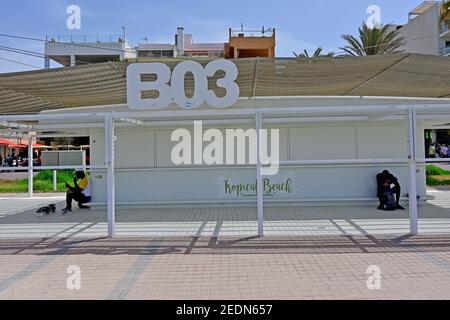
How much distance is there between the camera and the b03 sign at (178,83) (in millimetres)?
8344

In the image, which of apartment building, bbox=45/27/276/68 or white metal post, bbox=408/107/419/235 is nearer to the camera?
white metal post, bbox=408/107/419/235

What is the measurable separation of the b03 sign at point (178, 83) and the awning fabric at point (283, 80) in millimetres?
188

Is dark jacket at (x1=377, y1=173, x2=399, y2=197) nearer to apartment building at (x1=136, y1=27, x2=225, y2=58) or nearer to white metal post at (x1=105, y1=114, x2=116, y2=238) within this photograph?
white metal post at (x1=105, y1=114, x2=116, y2=238)

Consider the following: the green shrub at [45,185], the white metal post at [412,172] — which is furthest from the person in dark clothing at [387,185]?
the green shrub at [45,185]

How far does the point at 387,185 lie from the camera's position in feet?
36.7

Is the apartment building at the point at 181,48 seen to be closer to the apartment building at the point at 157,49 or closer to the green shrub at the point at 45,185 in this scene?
the apartment building at the point at 157,49

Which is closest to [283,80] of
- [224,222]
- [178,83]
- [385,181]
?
[178,83]

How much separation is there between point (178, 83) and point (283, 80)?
103 inches

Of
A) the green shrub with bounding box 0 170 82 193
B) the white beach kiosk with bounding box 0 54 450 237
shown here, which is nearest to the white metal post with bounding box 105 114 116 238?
the white beach kiosk with bounding box 0 54 450 237

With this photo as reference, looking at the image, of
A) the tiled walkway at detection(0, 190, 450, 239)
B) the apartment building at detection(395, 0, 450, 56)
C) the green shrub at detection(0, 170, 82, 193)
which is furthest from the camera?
the apartment building at detection(395, 0, 450, 56)

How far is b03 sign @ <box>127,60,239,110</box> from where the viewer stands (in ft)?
27.4

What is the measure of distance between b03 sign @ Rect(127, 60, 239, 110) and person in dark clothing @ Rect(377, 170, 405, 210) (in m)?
5.43

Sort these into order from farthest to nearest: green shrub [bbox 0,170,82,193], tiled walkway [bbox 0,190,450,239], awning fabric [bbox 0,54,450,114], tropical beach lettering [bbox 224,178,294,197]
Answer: green shrub [bbox 0,170,82,193], tropical beach lettering [bbox 224,178,294,197], tiled walkway [bbox 0,190,450,239], awning fabric [bbox 0,54,450,114]

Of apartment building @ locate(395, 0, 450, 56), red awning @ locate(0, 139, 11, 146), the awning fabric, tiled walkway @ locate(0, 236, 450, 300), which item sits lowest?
tiled walkway @ locate(0, 236, 450, 300)
